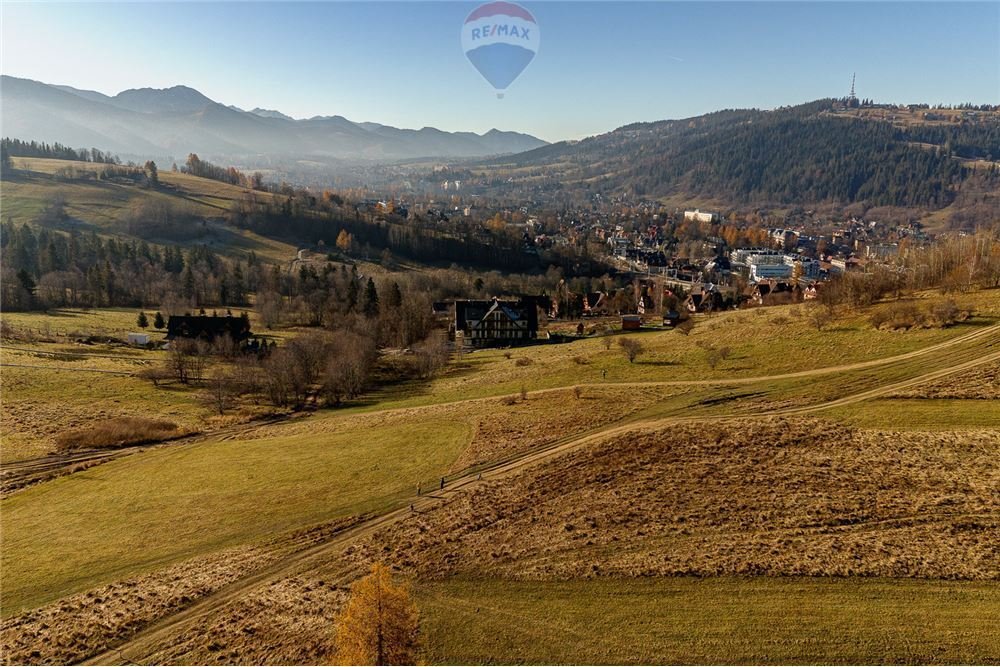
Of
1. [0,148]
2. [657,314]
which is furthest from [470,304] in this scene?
[0,148]

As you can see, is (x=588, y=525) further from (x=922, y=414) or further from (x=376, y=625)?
(x=922, y=414)

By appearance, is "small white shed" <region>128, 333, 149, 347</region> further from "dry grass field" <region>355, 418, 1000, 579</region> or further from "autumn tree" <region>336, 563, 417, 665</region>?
"autumn tree" <region>336, 563, 417, 665</region>

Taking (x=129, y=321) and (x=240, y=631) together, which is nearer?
(x=240, y=631)

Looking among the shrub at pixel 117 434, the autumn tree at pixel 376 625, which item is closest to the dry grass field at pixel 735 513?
the autumn tree at pixel 376 625

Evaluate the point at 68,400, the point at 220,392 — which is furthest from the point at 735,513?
the point at 68,400

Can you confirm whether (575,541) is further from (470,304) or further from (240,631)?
(470,304)

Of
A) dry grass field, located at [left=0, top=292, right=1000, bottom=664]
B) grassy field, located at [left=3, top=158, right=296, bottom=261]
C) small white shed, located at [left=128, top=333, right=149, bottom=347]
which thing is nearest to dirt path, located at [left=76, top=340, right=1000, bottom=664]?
dry grass field, located at [left=0, top=292, right=1000, bottom=664]
